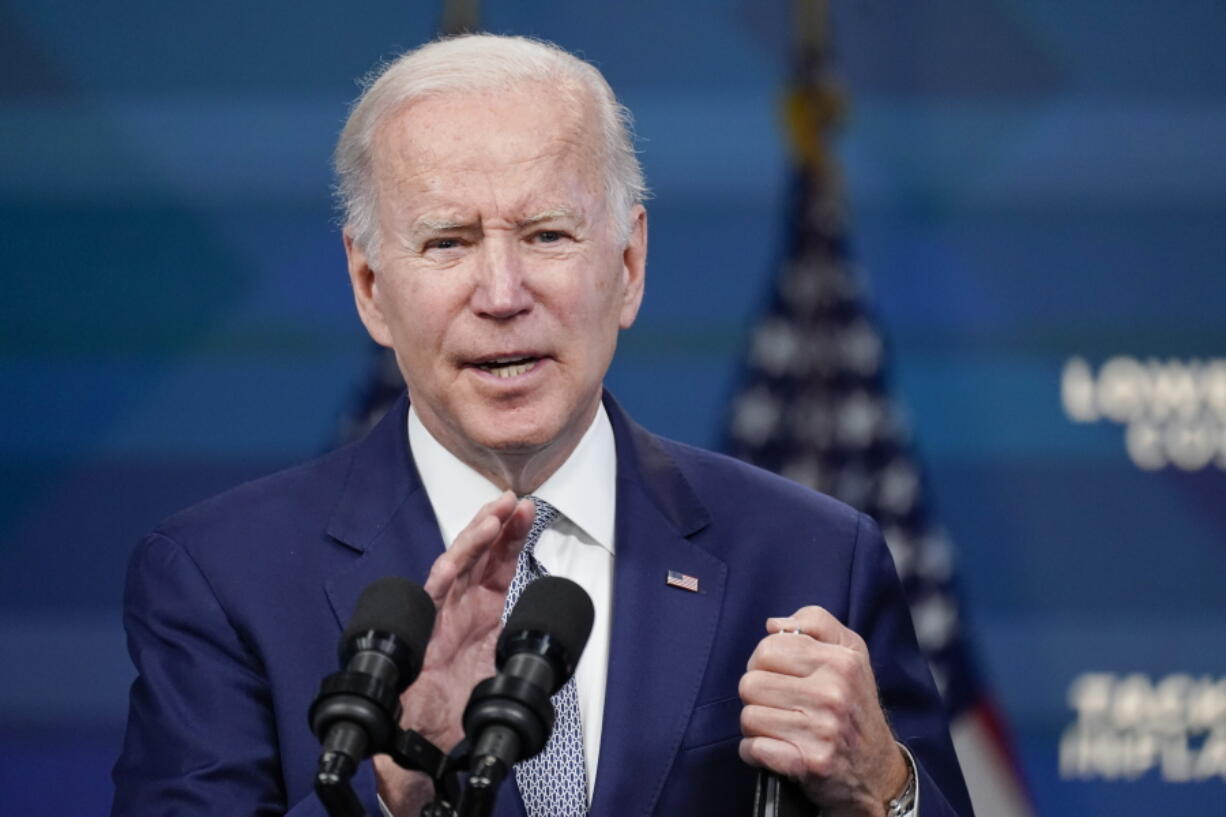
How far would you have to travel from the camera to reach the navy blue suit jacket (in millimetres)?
1963

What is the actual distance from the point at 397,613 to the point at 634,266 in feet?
2.87

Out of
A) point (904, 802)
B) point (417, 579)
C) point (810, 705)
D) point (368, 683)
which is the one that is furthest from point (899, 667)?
point (368, 683)

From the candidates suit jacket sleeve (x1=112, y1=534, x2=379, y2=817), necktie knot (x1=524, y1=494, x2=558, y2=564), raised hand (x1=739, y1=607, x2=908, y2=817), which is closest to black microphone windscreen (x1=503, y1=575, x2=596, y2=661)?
raised hand (x1=739, y1=607, x2=908, y2=817)

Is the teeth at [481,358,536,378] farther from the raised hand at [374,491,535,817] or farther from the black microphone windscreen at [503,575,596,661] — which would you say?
the black microphone windscreen at [503,575,596,661]

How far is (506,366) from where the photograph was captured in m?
2.07

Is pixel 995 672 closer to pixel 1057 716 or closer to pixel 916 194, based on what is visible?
pixel 1057 716

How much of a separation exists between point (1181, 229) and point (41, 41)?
242 centimetres

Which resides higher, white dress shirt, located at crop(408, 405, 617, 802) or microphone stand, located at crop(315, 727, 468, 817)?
white dress shirt, located at crop(408, 405, 617, 802)

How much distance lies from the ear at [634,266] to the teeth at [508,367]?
226 millimetres

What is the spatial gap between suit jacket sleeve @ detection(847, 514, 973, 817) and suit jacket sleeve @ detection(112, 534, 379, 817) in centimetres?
67

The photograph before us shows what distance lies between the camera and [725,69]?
363cm

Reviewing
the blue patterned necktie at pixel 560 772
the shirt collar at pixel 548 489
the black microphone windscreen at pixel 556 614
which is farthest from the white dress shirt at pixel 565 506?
the black microphone windscreen at pixel 556 614

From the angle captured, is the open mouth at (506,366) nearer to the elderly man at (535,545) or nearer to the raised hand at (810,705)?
the elderly man at (535,545)

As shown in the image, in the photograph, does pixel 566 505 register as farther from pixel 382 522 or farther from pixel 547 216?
pixel 547 216
